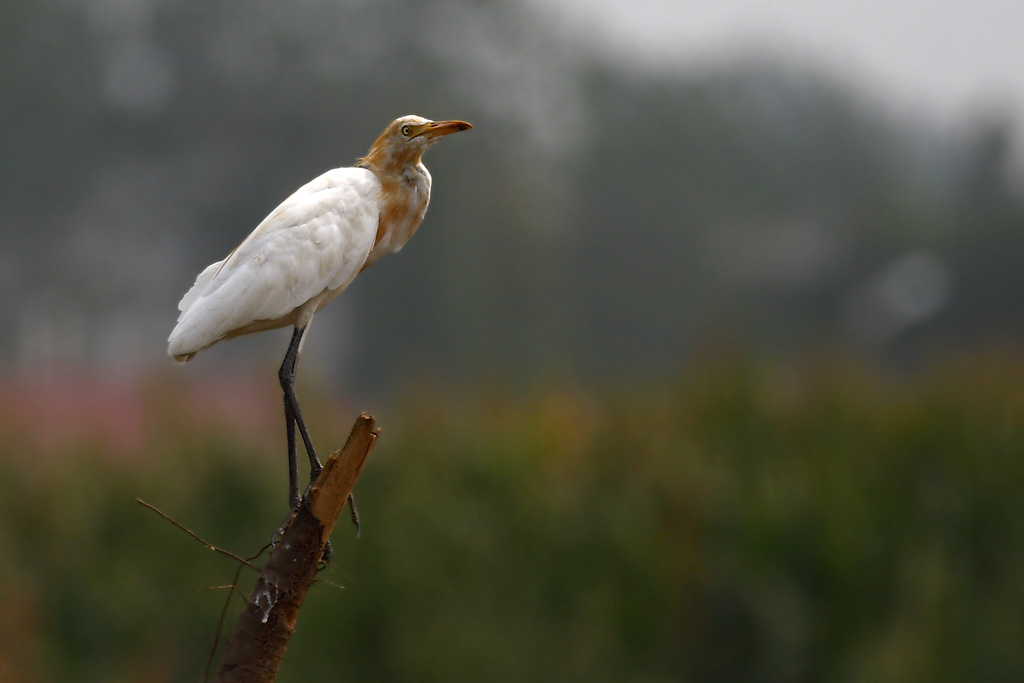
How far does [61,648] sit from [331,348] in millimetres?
25983

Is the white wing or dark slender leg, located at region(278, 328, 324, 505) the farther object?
dark slender leg, located at region(278, 328, 324, 505)

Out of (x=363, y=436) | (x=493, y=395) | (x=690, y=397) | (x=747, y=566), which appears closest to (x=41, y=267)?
(x=493, y=395)

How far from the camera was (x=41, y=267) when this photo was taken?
32625mm

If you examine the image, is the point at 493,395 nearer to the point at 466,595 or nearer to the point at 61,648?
the point at 466,595

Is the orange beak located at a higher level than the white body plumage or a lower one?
higher

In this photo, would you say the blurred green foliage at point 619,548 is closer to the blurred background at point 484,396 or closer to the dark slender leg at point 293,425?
the blurred background at point 484,396

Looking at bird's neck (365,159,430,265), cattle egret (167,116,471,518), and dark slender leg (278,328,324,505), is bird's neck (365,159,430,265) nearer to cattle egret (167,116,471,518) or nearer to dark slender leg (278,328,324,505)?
cattle egret (167,116,471,518)

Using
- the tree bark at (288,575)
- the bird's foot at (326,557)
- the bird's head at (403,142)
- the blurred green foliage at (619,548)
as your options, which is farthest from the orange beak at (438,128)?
the blurred green foliage at (619,548)

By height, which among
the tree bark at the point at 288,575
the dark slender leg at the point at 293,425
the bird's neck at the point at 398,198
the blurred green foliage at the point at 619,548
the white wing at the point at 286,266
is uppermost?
the blurred green foliage at the point at 619,548

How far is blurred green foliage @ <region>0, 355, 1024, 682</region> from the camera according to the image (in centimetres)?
951

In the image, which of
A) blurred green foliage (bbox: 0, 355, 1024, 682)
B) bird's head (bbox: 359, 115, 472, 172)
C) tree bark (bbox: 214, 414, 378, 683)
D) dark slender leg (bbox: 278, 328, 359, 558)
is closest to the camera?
tree bark (bbox: 214, 414, 378, 683)

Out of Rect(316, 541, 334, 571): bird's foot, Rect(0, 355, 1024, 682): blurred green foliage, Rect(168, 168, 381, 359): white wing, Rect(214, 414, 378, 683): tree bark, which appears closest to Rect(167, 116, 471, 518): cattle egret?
Rect(168, 168, 381, 359): white wing

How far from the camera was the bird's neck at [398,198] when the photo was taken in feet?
12.4

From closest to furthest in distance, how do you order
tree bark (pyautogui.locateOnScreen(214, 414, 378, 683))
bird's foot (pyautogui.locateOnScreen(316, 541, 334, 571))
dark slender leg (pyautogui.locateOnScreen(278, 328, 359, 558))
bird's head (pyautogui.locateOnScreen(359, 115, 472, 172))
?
tree bark (pyautogui.locateOnScreen(214, 414, 378, 683))
bird's foot (pyautogui.locateOnScreen(316, 541, 334, 571))
dark slender leg (pyautogui.locateOnScreen(278, 328, 359, 558))
bird's head (pyautogui.locateOnScreen(359, 115, 472, 172))
